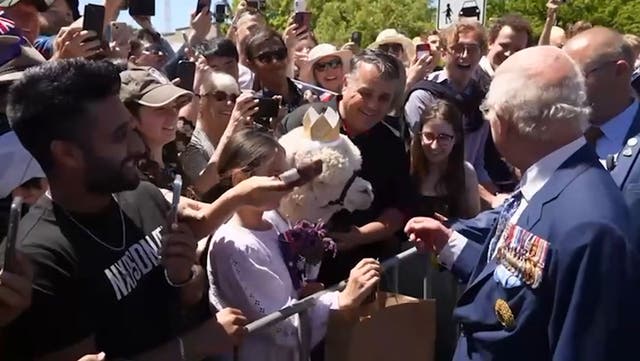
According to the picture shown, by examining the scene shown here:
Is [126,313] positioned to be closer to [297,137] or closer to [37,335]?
[37,335]

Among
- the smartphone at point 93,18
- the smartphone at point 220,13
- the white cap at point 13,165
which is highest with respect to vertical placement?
the smartphone at point 93,18

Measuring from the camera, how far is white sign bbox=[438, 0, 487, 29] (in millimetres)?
9000

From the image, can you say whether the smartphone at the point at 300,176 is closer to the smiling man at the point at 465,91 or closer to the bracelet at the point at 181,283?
the bracelet at the point at 181,283

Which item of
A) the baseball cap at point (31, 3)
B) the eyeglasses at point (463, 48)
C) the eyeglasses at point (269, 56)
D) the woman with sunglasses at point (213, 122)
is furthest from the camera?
the eyeglasses at point (463, 48)

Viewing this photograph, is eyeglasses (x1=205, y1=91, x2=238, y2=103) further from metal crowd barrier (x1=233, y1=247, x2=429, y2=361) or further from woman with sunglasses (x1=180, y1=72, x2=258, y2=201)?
metal crowd barrier (x1=233, y1=247, x2=429, y2=361)

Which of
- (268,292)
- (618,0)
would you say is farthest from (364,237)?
(618,0)

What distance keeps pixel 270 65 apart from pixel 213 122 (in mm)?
1293

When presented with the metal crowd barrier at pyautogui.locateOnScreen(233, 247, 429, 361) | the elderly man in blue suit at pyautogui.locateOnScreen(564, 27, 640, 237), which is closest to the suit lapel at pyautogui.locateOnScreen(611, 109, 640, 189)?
the elderly man in blue suit at pyautogui.locateOnScreen(564, 27, 640, 237)

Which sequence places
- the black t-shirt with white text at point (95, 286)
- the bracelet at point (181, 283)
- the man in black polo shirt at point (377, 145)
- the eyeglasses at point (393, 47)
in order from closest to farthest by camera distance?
the black t-shirt with white text at point (95, 286)
the bracelet at point (181, 283)
the man in black polo shirt at point (377, 145)
the eyeglasses at point (393, 47)

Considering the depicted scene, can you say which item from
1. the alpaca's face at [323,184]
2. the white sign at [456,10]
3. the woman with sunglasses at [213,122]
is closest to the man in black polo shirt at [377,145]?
the woman with sunglasses at [213,122]

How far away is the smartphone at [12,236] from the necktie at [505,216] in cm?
160

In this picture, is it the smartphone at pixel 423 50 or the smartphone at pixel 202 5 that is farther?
the smartphone at pixel 202 5

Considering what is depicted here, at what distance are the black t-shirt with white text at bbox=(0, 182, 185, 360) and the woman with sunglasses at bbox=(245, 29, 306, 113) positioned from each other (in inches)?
133

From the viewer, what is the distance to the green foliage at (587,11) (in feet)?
96.9
